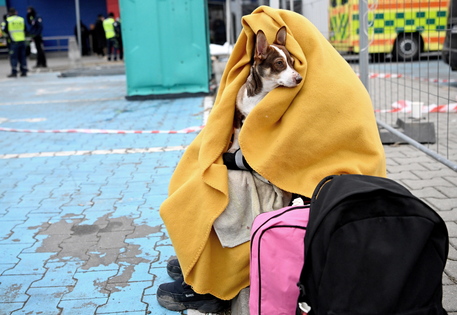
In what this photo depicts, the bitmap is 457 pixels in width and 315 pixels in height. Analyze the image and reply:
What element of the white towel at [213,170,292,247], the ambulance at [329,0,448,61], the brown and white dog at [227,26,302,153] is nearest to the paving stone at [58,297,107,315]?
the white towel at [213,170,292,247]

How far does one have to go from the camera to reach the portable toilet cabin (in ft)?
34.0

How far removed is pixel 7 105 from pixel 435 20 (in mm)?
8780

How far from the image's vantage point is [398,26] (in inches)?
232

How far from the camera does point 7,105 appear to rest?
11.0 m

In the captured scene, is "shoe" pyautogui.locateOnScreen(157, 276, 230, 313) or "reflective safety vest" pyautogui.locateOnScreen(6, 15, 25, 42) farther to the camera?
"reflective safety vest" pyautogui.locateOnScreen(6, 15, 25, 42)

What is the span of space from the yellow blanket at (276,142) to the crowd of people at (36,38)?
635 inches

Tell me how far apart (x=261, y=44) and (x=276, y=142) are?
0.45m

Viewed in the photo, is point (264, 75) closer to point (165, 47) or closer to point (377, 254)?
point (377, 254)

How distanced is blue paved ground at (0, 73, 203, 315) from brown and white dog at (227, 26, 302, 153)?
3.79 feet

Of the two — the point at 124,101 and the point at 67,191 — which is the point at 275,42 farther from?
the point at 124,101

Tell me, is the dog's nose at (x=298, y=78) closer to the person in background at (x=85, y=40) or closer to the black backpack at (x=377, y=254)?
the black backpack at (x=377, y=254)

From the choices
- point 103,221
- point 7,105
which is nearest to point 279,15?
point 103,221

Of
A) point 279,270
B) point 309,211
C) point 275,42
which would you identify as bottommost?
point 279,270

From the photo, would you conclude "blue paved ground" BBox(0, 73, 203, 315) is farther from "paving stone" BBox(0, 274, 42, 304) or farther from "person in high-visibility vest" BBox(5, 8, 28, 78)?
"person in high-visibility vest" BBox(5, 8, 28, 78)
